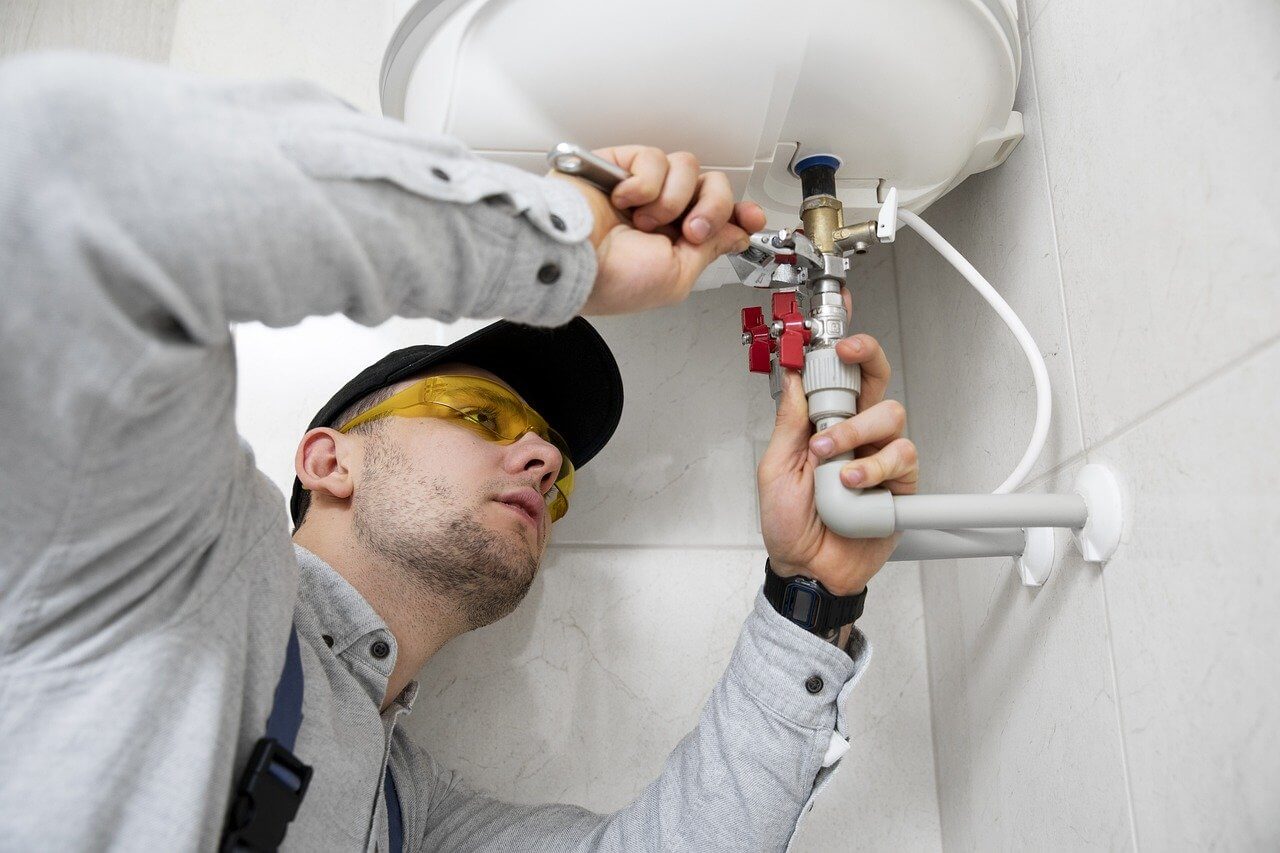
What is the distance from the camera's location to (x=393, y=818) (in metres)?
0.92

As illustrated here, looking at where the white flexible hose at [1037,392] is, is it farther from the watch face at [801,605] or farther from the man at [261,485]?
the watch face at [801,605]

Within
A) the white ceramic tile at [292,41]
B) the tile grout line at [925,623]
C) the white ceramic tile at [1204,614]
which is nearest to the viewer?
the white ceramic tile at [1204,614]

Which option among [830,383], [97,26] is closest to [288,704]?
[830,383]

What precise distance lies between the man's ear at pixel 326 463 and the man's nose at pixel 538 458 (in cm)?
19

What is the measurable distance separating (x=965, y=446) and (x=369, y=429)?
711mm

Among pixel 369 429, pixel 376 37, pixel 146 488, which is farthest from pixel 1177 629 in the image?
pixel 376 37

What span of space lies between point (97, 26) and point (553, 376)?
2.67 ft

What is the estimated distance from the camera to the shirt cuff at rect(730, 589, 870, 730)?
0.85 m

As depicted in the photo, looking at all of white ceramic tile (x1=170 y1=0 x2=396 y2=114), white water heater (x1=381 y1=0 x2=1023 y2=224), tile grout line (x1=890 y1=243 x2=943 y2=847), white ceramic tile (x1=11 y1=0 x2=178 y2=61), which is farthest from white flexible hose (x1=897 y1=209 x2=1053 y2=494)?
white ceramic tile (x1=11 y1=0 x2=178 y2=61)

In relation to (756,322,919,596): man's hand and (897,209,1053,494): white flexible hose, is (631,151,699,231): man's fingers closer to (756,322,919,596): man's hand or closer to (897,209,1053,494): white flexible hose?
(756,322,919,596): man's hand

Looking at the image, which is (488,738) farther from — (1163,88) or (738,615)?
(1163,88)

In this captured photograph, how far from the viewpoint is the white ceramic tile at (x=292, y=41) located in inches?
52.0

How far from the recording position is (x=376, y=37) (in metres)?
1.35

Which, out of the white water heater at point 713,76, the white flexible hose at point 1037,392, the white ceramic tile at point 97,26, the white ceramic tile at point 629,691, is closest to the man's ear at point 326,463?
the white ceramic tile at point 629,691
